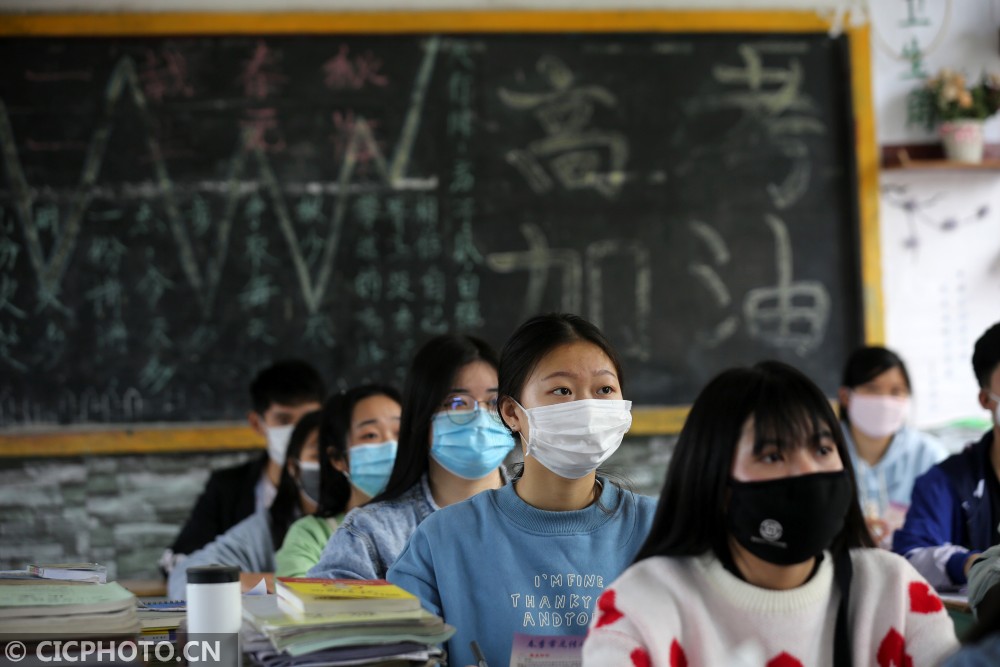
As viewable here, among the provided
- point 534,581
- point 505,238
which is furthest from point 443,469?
point 505,238

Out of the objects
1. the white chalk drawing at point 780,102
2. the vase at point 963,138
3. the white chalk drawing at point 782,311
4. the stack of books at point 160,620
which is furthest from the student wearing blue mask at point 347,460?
the vase at point 963,138

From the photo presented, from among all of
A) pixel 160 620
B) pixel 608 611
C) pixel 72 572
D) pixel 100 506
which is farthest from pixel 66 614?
pixel 100 506

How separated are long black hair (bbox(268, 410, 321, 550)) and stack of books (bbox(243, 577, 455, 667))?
167cm

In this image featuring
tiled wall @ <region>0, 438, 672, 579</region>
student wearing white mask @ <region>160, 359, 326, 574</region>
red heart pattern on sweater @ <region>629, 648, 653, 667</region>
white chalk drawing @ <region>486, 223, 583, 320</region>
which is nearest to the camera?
red heart pattern on sweater @ <region>629, 648, 653, 667</region>

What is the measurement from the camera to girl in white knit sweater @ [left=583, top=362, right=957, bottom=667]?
153 cm

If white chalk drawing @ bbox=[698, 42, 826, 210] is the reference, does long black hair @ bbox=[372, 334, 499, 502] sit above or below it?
below

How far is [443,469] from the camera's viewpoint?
265cm

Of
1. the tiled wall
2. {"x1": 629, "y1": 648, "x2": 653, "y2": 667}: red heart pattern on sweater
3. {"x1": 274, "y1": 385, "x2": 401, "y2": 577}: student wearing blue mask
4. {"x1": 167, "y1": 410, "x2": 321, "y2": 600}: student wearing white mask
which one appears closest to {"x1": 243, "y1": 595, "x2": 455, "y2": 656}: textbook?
{"x1": 629, "y1": 648, "x2": 653, "y2": 667}: red heart pattern on sweater

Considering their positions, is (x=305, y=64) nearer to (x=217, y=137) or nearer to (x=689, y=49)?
(x=217, y=137)

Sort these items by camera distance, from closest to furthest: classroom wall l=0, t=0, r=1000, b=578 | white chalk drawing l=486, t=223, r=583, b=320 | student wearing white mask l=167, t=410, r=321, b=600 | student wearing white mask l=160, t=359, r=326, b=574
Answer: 1. student wearing white mask l=167, t=410, r=321, b=600
2. student wearing white mask l=160, t=359, r=326, b=574
3. white chalk drawing l=486, t=223, r=583, b=320
4. classroom wall l=0, t=0, r=1000, b=578

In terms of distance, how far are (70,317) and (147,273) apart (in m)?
0.35

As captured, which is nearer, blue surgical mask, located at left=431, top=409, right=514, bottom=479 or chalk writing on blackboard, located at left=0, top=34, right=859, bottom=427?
blue surgical mask, located at left=431, top=409, right=514, bottom=479

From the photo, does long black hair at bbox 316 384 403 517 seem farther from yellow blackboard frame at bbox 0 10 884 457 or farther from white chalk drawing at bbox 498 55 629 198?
white chalk drawing at bbox 498 55 629 198

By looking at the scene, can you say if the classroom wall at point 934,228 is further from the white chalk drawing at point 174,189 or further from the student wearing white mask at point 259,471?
the student wearing white mask at point 259,471
